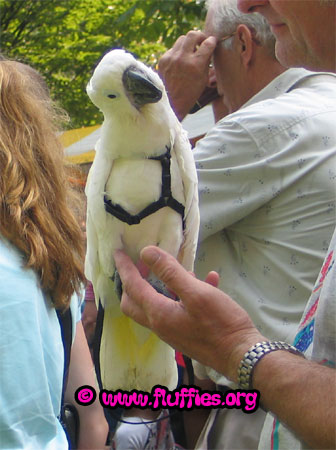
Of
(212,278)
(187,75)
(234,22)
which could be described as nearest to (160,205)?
(212,278)

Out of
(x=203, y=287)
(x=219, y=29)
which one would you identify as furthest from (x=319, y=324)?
(x=219, y=29)

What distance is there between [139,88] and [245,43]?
78cm

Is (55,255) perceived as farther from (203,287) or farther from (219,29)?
(219,29)

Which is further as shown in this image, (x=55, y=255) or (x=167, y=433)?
(x=167, y=433)

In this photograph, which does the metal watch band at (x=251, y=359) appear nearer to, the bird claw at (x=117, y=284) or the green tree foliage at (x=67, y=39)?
the bird claw at (x=117, y=284)

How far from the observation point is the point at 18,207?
130 cm

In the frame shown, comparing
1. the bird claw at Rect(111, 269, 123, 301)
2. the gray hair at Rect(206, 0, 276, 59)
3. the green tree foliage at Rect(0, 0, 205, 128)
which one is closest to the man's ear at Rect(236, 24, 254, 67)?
the gray hair at Rect(206, 0, 276, 59)

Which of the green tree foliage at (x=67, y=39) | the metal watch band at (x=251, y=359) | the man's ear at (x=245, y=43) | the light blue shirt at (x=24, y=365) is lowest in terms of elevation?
the green tree foliage at (x=67, y=39)

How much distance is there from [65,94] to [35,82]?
20.2ft

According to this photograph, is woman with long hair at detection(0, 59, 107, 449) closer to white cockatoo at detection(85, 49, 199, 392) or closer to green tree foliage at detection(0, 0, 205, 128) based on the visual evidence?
white cockatoo at detection(85, 49, 199, 392)

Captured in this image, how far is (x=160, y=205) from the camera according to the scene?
4.23 ft

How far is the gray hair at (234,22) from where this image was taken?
1.87 m

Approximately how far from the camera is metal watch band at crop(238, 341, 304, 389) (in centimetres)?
89

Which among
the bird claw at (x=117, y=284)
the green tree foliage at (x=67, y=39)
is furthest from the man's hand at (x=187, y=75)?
the green tree foliage at (x=67, y=39)
